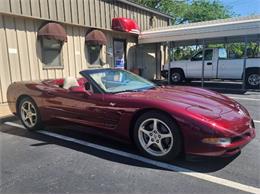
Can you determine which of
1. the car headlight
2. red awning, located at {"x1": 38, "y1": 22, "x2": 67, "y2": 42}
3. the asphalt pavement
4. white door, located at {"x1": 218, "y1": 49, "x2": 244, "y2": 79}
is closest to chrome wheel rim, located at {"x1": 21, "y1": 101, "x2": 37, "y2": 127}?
the asphalt pavement

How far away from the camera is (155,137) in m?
3.41

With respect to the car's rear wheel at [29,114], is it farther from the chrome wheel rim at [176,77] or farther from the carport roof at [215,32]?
the chrome wheel rim at [176,77]

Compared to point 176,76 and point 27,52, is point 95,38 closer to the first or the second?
point 27,52

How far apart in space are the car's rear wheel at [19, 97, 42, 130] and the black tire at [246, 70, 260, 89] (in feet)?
29.4

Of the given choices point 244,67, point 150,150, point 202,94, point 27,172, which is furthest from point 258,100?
point 27,172

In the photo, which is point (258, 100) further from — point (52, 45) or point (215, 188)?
point (52, 45)

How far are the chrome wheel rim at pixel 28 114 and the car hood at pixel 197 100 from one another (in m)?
2.28

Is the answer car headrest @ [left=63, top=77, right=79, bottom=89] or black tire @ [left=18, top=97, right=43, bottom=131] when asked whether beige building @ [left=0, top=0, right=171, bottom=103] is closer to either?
black tire @ [left=18, top=97, right=43, bottom=131]

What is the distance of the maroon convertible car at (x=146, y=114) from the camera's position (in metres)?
3.04

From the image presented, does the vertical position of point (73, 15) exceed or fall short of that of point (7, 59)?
it exceeds it

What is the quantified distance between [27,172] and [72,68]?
23.2ft

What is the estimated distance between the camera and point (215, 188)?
2.72m

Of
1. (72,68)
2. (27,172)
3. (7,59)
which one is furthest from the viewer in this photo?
(72,68)

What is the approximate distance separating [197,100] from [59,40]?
6.66 m
